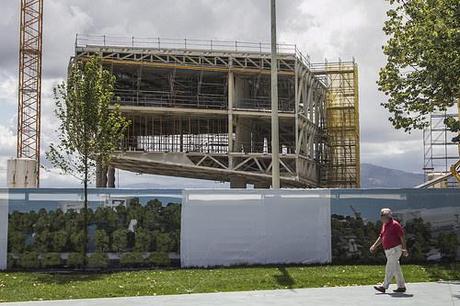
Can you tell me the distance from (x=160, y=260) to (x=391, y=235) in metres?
7.75

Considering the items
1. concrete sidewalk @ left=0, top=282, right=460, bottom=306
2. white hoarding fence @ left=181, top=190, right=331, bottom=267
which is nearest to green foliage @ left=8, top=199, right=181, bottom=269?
white hoarding fence @ left=181, top=190, right=331, bottom=267

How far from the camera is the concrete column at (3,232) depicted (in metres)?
17.6

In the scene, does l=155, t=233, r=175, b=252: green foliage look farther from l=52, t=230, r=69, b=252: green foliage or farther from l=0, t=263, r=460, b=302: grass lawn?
l=52, t=230, r=69, b=252: green foliage

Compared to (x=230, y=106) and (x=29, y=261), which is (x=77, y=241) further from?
(x=230, y=106)

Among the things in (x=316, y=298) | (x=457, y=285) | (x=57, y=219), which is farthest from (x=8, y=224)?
(x=457, y=285)

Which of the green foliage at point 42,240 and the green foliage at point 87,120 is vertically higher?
the green foliage at point 87,120

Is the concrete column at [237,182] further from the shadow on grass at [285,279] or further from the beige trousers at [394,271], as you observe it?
the beige trousers at [394,271]

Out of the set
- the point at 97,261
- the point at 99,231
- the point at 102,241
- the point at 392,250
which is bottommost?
the point at 97,261

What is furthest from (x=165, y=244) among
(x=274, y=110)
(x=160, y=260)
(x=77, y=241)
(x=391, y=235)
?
(x=391, y=235)

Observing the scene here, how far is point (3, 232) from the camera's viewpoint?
58.0ft

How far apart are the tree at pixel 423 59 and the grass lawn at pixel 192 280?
4685mm

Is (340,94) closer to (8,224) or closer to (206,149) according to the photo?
(206,149)

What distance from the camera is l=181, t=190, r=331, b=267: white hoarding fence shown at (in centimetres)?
1777

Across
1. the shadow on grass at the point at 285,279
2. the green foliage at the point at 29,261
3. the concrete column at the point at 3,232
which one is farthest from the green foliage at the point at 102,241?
the shadow on grass at the point at 285,279
